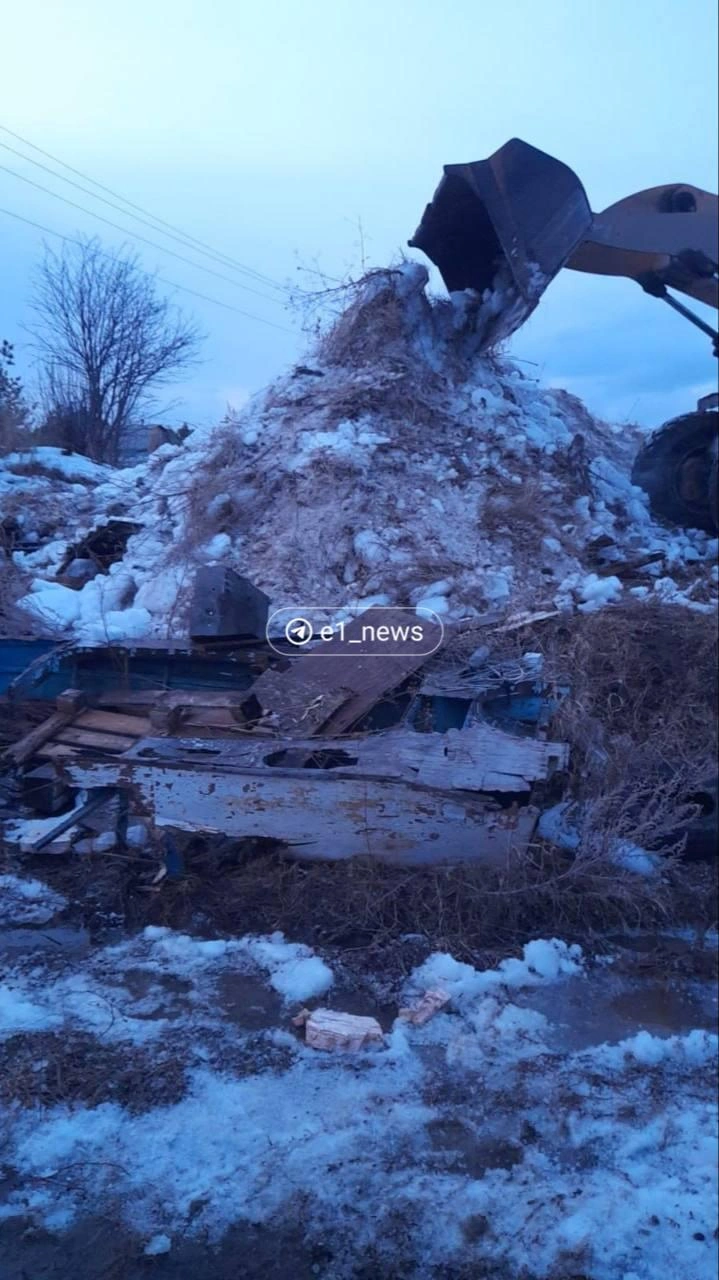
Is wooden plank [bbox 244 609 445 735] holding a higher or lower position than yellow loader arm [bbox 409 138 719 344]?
lower

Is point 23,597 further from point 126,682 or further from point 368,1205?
point 368,1205

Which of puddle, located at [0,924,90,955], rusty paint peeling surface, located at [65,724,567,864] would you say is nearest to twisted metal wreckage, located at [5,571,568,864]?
rusty paint peeling surface, located at [65,724,567,864]

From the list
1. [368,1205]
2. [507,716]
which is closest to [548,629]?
[507,716]

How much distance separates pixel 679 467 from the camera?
927cm

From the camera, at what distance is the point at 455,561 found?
8.41 metres

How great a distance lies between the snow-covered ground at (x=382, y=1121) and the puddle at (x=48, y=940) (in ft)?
0.42

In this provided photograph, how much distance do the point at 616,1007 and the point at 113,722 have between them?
2533 millimetres

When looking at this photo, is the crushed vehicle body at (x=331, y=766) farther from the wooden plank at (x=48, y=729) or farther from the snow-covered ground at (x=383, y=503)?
the snow-covered ground at (x=383, y=503)

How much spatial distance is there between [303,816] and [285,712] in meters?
0.53

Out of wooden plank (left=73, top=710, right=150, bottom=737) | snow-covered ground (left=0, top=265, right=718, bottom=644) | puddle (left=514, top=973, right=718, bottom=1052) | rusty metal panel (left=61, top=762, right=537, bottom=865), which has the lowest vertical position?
puddle (left=514, top=973, right=718, bottom=1052)

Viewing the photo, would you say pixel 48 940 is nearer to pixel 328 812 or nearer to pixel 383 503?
pixel 328 812

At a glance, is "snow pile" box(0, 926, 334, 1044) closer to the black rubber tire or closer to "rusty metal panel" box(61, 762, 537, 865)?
"rusty metal panel" box(61, 762, 537, 865)

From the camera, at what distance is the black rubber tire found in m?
8.84

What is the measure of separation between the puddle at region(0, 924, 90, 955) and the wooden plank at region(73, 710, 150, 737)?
2.88 feet
